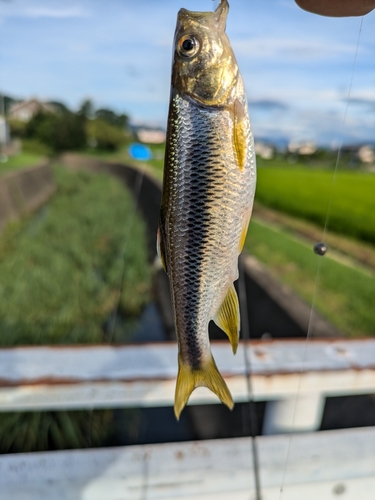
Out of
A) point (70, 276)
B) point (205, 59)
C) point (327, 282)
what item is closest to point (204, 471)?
point (205, 59)

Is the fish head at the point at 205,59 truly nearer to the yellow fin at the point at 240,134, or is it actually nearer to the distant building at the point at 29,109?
the yellow fin at the point at 240,134

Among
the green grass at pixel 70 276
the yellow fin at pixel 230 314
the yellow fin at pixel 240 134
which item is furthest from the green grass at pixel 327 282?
the yellow fin at pixel 240 134

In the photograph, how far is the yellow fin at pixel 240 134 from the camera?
1207mm

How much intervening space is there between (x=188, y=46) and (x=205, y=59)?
6cm

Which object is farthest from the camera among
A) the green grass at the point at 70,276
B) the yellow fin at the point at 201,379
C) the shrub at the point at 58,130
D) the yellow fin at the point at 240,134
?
the shrub at the point at 58,130

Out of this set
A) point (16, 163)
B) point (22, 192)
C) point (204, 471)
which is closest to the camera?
point (204, 471)

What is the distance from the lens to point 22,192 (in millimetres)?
18047

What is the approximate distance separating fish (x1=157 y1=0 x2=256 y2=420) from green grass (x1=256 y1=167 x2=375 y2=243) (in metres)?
10.6

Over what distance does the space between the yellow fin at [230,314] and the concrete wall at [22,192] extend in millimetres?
12838

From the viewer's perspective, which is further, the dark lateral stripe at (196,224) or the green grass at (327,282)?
the green grass at (327,282)

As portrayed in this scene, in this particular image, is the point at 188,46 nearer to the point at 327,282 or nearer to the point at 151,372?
the point at 151,372

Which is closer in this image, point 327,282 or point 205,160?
point 205,160

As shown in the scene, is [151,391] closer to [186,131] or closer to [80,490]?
[80,490]

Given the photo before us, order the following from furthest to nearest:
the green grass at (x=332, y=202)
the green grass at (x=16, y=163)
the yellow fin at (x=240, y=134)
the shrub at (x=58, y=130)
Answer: the shrub at (x=58, y=130) → the green grass at (x=16, y=163) → the green grass at (x=332, y=202) → the yellow fin at (x=240, y=134)
